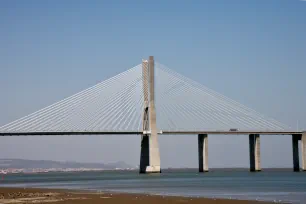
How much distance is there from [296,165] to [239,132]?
15386mm

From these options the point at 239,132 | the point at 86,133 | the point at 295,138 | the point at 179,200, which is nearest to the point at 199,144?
the point at 239,132

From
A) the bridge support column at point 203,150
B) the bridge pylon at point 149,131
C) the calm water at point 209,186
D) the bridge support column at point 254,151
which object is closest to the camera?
the calm water at point 209,186

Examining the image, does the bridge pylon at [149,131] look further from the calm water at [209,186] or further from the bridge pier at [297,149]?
the bridge pier at [297,149]

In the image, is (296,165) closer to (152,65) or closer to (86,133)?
(152,65)

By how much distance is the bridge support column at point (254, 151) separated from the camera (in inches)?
3910

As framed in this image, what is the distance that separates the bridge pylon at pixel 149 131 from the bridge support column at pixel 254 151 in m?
22.7

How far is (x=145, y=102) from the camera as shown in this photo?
258 ft

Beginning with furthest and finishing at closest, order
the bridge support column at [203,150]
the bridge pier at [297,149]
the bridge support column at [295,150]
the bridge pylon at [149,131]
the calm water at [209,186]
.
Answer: the bridge support column at [295,150] < the bridge pier at [297,149] < the bridge support column at [203,150] < the bridge pylon at [149,131] < the calm water at [209,186]

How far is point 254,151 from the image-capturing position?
100625 mm

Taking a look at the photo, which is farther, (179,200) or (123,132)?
(123,132)

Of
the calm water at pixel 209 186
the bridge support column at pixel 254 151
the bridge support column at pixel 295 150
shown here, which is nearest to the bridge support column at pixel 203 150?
the bridge support column at pixel 254 151

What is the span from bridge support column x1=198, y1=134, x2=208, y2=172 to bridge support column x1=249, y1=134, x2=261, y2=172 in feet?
25.0

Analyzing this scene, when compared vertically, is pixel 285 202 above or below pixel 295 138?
below

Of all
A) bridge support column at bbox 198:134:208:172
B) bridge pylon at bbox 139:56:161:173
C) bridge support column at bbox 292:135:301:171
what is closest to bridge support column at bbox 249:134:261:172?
bridge support column at bbox 292:135:301:171
